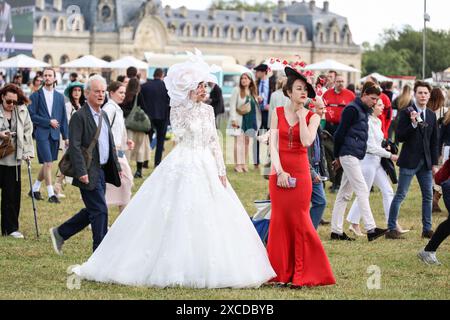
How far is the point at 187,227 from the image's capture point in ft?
32.1

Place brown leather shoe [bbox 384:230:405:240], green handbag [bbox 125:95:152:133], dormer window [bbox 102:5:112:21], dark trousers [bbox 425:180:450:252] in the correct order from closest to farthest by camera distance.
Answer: dark trousers [bbox 425:180:450:252], brown leather shoe [bbox 384:230:405:240], green handbag [bbox 125:95:152:133], dormer window [bbox 102:5:112:21]

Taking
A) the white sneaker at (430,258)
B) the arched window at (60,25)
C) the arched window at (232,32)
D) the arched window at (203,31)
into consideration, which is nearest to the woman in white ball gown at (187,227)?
the white sneaker at (430,258)

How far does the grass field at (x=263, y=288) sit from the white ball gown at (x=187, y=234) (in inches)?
6.6

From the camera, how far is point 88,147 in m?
10.9

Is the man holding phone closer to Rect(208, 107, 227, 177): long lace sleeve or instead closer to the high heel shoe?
the high heel shoe

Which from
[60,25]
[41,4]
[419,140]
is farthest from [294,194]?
[60,25]

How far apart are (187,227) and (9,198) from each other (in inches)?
164

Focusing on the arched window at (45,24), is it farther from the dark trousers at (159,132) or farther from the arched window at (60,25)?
the dark trousers at (159,132)

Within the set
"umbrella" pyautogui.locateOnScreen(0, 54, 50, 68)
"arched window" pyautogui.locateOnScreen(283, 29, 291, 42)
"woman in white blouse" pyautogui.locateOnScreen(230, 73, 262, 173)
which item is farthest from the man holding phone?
"arched window" pyautogui.locateOnScreen(283, 29, 291, 42)

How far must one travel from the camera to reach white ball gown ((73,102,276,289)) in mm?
9633

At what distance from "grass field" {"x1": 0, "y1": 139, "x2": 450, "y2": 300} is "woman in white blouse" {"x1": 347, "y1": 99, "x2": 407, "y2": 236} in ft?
1.27

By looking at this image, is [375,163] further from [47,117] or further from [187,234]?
[47,117]

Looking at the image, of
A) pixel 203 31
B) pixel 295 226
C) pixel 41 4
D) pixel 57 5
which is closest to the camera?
pixel 295 226

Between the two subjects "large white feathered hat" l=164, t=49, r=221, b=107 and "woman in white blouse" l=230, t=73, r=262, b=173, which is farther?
"woman in white blouse" l=230, t=73, r=262, b=173
